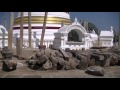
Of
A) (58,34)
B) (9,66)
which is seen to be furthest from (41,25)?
(9,66)

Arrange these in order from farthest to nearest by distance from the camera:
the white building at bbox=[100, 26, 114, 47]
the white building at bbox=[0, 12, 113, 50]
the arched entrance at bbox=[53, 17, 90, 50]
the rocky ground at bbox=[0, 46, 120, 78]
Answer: the white building at bbox=[100, 26, 114, 47] < the white building at bbox=[0, 12, 113, 50] < the arched entrance at bbox=[53, 17, 90, 50] < the rocky ground at bbox=[0, 46, 120, 78]

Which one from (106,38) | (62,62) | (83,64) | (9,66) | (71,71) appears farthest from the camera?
(106,38)

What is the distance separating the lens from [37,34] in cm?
2462

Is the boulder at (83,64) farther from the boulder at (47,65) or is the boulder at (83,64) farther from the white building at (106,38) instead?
the white building at (106,38)

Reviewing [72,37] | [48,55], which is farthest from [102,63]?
[72,37]

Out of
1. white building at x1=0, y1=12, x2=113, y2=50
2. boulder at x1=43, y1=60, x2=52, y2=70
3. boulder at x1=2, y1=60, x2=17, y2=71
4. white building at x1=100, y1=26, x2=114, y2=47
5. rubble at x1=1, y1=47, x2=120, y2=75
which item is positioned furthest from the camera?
white building at x1=100, y1=26, x2=114, y2=47

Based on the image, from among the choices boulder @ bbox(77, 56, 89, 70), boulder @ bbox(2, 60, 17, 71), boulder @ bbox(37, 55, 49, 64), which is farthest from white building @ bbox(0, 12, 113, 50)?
boulder @ bbox(2, 60, 17, 71)

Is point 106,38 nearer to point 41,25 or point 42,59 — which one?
point 41,25

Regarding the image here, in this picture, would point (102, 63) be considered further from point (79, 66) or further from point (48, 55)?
point (48, 55)

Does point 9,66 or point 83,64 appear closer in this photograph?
point 9,66

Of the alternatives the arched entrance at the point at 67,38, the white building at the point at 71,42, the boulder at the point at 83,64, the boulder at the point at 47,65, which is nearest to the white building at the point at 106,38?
the white building at the point at 71,42

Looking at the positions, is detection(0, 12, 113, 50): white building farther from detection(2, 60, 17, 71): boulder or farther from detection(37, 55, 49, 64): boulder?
detection(2, 60, 17, 71): boulder

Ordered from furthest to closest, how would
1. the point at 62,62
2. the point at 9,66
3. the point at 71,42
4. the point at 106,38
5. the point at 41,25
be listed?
the point at 41,25
the point at 106,38
the point at 71,42
the point at 62,62
the point at 9,66

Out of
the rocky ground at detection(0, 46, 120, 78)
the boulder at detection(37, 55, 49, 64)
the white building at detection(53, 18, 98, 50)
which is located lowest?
the rocky ground at detection(0, 46, 120, 78)
